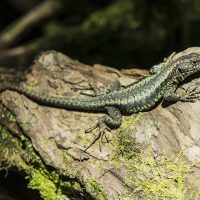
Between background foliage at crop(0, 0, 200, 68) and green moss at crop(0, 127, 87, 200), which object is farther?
background foliage at crop(0, 0, 200, 68)

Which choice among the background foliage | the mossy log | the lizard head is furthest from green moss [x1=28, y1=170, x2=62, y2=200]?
the background foliage

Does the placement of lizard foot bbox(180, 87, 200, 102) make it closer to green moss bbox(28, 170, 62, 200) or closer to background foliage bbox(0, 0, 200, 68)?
green moss bbox(28, 170, 62, 200)

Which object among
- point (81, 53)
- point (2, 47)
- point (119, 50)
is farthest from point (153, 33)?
point (2, 47)

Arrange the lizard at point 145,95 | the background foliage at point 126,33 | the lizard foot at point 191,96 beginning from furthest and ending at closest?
1. the background foliage at point 126,33
2. the lizard at point 145,95
3. the lizard foot at point 191,96

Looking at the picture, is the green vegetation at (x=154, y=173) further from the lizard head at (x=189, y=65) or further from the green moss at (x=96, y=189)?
the lizard head at (x=189, y=65)

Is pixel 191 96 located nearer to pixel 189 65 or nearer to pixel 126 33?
pixel 189 65

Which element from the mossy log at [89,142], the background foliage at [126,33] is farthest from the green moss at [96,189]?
the background foliage at [126,33]
